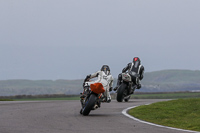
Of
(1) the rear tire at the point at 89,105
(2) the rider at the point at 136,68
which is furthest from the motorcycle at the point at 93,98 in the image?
(2) the rider at the point at 136,68

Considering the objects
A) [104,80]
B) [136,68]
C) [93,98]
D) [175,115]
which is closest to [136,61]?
[136,68]

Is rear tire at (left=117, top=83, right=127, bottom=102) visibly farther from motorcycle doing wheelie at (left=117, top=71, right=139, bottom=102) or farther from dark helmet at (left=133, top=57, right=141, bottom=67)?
dark helmet at (left=133, top=57, right=141, bottom=67)

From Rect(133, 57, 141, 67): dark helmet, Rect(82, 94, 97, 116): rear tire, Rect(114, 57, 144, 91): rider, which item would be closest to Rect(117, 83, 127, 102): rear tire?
Rect(114, 57, 144, 91): rider

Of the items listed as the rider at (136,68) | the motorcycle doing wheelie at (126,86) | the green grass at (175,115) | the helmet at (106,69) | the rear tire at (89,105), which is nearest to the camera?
the green grass at (175,115)

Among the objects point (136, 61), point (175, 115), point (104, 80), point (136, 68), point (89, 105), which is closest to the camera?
point (89, 105)

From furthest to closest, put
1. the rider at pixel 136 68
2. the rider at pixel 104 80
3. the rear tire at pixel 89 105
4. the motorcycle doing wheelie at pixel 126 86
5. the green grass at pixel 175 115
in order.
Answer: the rider at pixel 136 68 → the motorcycle doing wheelie at pixel 126 86 → the rider at pixel 104 80 → the rear tire at pixel 89 105 → the green grass at pixel 175 115

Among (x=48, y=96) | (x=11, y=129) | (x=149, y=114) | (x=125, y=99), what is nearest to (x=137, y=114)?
(x=149, y=114)

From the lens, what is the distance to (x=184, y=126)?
13.5m

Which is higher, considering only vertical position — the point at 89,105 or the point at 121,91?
the point at 89,105

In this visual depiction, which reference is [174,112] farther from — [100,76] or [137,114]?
[100,76]

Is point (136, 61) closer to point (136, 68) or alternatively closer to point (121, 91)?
point (136, 68)

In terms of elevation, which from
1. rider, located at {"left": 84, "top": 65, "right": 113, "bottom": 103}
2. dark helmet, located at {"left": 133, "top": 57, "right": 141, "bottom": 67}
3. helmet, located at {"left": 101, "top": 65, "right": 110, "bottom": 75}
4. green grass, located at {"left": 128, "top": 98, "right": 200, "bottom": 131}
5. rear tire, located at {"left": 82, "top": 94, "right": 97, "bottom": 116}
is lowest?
green grass, located at {"left": 128, "top": 98, "right": 200, "bottom": 131}

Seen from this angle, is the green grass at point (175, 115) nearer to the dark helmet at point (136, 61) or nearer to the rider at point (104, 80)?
the rider at point (104, 80)

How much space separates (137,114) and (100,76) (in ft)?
6.03
